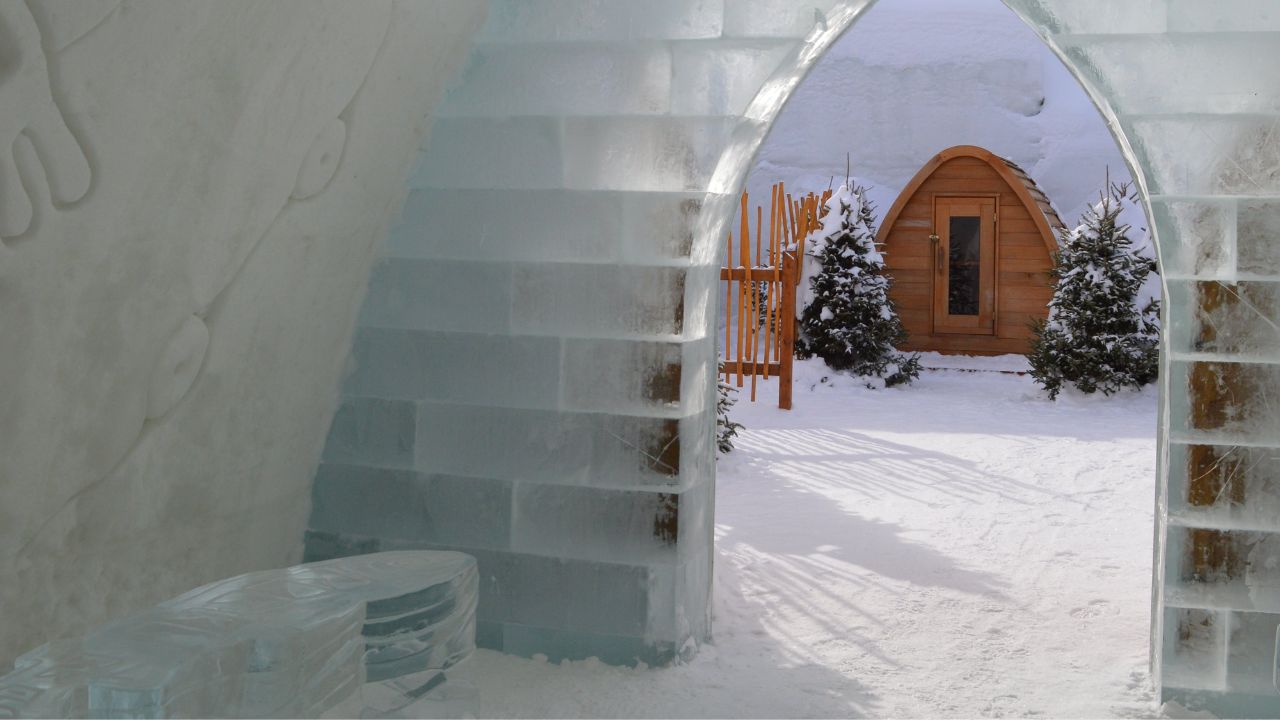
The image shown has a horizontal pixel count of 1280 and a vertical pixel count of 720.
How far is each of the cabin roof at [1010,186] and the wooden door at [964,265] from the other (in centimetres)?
32

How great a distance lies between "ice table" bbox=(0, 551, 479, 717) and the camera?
1.78m

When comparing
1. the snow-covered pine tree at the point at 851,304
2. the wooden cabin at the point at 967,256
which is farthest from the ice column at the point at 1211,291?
the wooden cabin at the point at 967,256

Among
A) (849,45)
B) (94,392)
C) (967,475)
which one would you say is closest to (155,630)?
(94,392)

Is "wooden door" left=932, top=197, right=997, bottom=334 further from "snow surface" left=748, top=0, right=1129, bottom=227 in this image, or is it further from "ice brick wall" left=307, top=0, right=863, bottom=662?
"ice brick wall" left=307, top=0, right=863, bottom=662

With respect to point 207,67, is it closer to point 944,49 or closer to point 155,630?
point 155,630

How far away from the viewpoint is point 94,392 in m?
2.39

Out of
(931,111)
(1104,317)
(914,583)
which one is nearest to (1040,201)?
(1104,317)

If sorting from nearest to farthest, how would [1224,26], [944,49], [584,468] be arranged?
[1224,26] → [584,468] → [944,49]

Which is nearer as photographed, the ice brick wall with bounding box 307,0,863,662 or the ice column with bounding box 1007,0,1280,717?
the ice column with bounding box 1007,0,1280,717

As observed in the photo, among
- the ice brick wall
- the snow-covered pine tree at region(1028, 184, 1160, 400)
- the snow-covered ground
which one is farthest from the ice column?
the snow-covered pine tree at region(1028, 184, 1160, 400)

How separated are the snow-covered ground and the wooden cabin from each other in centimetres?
345

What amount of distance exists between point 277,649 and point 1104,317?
26.7ft

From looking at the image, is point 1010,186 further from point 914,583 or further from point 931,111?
point 914,583

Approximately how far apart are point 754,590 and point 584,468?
1204 mm
